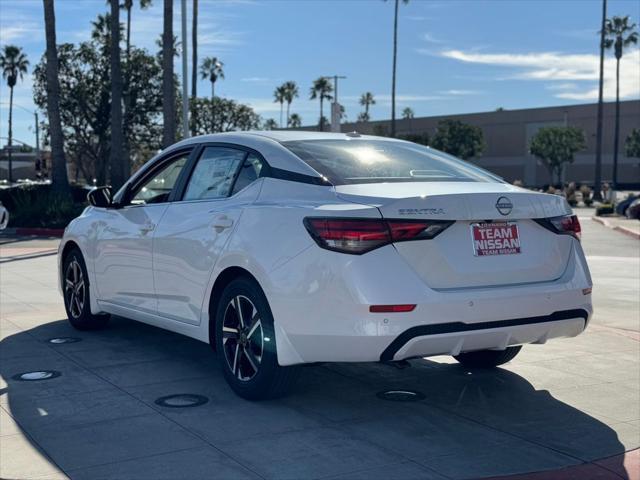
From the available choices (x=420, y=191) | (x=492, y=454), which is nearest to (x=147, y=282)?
(x=420, y=191)

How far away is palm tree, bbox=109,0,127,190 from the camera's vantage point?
27.8m

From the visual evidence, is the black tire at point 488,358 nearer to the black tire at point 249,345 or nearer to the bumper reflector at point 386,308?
the black tire at point 249,345

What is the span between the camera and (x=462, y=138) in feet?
292

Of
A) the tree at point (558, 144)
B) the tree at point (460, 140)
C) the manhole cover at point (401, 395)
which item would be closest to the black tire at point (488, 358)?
the manhole cover at point (401, 395)

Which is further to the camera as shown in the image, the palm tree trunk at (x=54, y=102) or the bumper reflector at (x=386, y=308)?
Answer: the palm tree trunk at (x=54, y=102)

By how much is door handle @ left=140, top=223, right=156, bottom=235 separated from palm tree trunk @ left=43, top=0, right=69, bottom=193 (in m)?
21.3

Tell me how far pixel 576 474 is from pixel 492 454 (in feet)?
1.53

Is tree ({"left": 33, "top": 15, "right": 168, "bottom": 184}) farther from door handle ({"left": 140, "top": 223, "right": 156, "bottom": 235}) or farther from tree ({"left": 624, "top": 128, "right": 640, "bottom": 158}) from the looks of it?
tree ({"left": 624, "top": 128, "right": 640, "bottom": 158})

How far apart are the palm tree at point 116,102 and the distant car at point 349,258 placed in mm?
22228

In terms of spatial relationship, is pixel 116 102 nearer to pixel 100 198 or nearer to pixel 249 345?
pixel 100 198

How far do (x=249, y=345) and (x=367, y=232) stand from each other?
124 centimetres

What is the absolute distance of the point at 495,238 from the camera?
507 cm

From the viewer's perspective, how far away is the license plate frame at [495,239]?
4996 mm

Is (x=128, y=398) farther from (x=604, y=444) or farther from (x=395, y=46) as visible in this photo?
(x=395, y=46)
